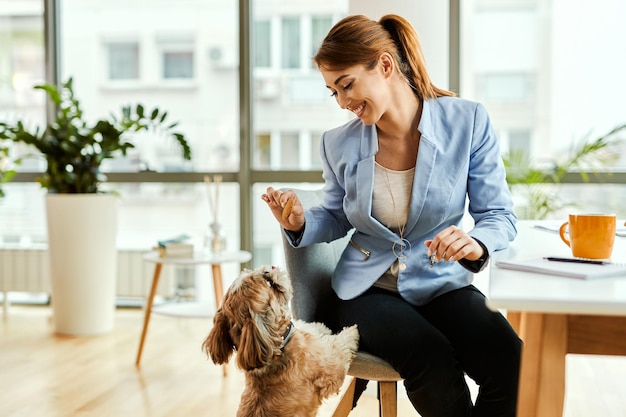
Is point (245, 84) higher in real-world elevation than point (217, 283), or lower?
higher

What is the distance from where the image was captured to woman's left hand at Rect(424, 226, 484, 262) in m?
1.49

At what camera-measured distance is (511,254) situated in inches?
59.0

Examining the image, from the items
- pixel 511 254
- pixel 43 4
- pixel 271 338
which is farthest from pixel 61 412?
pixel 43 4

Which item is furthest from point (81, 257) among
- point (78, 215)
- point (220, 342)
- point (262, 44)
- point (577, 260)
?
point (577, 260)

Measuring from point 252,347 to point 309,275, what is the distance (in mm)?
415

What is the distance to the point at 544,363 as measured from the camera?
46.3 inches

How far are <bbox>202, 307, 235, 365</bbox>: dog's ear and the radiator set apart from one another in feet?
9.85

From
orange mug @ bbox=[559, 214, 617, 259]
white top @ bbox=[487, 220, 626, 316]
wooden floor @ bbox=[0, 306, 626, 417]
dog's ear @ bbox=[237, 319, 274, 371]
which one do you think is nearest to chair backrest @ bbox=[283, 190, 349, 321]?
dog's ear @ bbox=[237, 319, 274, 371]

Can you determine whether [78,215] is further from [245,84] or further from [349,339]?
[349,339]

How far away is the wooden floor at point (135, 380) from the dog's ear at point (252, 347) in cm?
128

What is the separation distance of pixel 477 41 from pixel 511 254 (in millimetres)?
2956

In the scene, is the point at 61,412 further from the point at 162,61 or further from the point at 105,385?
the point at 162,61

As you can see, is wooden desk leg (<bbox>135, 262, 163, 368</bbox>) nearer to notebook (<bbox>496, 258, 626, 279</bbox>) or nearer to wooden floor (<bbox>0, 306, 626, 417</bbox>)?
wooden floor (<bbox>0, 306, 626, 417</bbox>)

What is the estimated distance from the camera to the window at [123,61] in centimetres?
468
